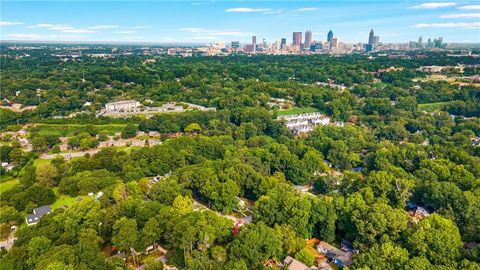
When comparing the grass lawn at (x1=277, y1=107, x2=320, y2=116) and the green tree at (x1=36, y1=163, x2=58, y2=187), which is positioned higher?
the grass lawn at (x1=277, y1=107, x2=320, y2=116)

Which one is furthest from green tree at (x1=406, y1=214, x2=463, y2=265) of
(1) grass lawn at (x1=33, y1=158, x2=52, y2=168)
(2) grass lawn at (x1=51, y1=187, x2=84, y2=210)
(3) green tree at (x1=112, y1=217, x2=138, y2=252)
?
(1) grass lawn at (x1=33, y1=158, x2=52, y2=168)

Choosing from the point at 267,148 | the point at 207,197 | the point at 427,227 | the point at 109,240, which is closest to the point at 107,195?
the point at 109,240

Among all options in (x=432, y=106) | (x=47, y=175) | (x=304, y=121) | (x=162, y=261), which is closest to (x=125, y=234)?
(x=162, y=261)

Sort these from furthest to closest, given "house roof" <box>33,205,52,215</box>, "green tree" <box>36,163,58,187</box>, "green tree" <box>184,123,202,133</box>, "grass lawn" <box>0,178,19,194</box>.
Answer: "green tree" <box>184,123,202,133</box> → "grass lawn" <box>0,178,19,194</box> → "green tree" <box>36,163,58,187</box> → "house roof" <box>33,205,52,215</box>

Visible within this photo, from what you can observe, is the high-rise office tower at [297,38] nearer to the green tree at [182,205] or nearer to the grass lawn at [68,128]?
the grass lawn at [68,128]

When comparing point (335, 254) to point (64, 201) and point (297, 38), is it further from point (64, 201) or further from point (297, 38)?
point (297, 38)

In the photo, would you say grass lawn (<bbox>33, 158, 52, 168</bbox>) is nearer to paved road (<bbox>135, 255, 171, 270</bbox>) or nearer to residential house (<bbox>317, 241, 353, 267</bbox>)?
paved road (<bbox>135, 255, 171, 270</bbox>)

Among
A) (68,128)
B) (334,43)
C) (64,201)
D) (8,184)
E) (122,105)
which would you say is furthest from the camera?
(334,43)

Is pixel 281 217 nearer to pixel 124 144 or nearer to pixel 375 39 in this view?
pixel 124 144
